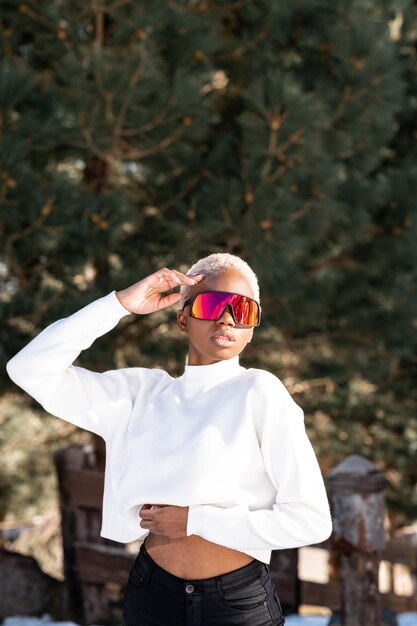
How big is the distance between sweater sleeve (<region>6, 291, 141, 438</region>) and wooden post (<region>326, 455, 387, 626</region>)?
6.51 feet

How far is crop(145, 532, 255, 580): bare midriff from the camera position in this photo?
86.0 inches

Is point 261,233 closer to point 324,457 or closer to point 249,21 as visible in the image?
point 249,21

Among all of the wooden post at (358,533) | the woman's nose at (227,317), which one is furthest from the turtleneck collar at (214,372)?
the wooden post at (358,533)

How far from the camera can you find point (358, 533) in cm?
412

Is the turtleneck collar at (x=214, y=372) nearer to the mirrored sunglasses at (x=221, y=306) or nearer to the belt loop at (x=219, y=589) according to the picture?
the mirrored sunglasses at (x=221, y=306)

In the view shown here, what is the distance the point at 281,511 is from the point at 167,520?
11.0 inches

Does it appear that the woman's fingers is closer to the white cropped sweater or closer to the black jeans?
the white cropped sweater

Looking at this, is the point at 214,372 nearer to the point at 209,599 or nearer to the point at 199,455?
the point at 199,455

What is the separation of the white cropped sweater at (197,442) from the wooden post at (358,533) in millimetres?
1946

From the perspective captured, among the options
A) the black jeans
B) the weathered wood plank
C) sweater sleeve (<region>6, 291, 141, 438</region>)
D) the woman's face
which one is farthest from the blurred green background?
the black jeans

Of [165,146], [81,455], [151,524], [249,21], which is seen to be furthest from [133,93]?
[151,524]

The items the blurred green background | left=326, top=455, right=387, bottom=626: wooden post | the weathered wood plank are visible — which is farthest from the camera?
the weathered wood plank

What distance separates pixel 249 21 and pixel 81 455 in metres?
3.20

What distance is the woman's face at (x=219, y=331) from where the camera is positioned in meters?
2.29
